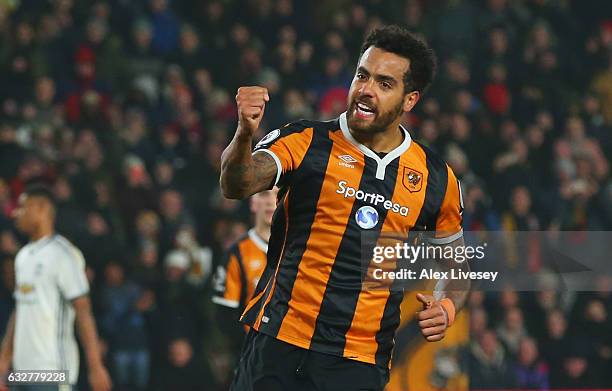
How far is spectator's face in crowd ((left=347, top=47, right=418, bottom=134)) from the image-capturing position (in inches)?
160

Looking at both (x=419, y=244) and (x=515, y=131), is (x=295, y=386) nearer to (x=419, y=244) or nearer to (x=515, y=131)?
(x=419, y=244)

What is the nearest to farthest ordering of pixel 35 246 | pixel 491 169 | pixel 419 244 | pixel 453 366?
pixel 419 244
pixel 35 246
pixel 453 366
pixel 491 169

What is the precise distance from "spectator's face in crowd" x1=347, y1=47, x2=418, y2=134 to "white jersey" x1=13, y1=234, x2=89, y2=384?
3106 mm

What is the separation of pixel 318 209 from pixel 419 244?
0.47 meters

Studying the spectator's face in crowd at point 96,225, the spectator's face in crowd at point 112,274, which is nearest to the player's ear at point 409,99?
the spectator's face in crowd at point 112,274

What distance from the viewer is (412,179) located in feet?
13.8

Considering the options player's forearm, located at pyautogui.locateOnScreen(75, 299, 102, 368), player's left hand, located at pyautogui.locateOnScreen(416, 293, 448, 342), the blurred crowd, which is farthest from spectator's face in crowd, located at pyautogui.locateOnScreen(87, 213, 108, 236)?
player's left hand, located at pyautogui.locateOnScreen(416, 293, 448, 342)

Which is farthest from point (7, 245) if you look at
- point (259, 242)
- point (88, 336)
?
point (259, 242)

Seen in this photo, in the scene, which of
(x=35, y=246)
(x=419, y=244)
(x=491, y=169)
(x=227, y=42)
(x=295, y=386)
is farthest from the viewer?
(x=227, y=42)

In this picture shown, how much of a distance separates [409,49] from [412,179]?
48cm

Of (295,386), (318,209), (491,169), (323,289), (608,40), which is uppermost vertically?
(608,40)

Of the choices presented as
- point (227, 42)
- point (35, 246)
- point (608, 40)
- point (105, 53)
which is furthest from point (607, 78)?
point (35, 246)

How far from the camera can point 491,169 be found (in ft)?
35.3

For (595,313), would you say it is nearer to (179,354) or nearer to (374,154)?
(179,354)
